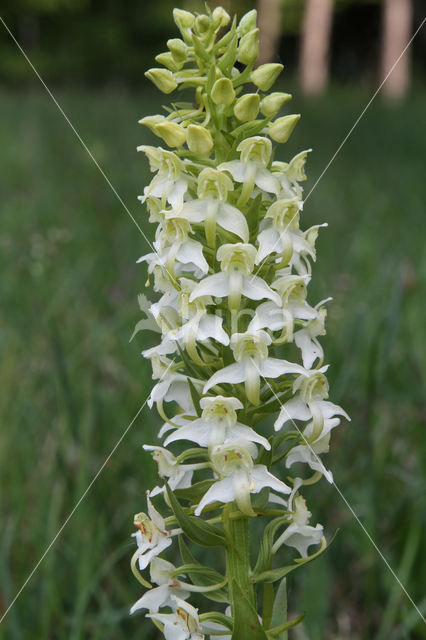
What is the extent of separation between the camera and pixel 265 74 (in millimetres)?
1166

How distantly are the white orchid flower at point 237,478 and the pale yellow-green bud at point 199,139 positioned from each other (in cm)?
46

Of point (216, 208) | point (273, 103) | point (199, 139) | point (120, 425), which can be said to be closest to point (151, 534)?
point (216, 208)

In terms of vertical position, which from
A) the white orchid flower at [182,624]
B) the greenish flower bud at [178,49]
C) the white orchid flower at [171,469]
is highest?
the greenish flower bud at [178,49]

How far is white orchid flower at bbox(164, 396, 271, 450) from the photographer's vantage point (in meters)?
0.99

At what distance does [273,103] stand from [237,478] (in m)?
0.62

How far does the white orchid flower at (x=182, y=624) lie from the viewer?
100 centimetres

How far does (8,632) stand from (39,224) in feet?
11.5

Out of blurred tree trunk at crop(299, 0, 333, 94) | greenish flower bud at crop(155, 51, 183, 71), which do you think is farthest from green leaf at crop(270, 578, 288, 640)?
blurred tree trunk at crop(299, 0, 333, 94)

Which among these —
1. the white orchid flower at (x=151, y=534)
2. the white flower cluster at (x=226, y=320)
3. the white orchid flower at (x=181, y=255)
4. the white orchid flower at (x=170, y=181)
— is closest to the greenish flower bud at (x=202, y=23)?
the white flower cluster at (x=226, y=320)

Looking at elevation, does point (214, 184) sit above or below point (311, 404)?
above

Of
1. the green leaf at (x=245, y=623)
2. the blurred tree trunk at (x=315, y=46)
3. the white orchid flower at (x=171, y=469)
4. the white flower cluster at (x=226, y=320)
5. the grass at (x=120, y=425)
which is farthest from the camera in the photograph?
the blurred tree trunk at (x=315, y=46)

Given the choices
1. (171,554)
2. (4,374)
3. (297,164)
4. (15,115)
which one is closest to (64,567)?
(171,554)

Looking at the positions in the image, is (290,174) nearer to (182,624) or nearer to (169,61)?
(169,61)

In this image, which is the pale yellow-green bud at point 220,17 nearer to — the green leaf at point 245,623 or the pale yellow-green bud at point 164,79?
the pale yellow-green bud at point 164,79
